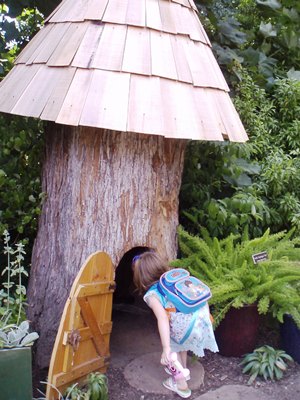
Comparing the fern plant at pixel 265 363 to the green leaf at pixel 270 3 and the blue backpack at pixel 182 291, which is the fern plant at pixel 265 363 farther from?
the green leaf at pixel 270 3

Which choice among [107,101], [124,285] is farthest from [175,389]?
[107,101]

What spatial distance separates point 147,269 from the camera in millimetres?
3475

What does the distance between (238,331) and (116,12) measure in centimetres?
252

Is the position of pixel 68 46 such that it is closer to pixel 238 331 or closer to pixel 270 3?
pixel 238 331

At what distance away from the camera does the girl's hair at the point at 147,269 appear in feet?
11.3

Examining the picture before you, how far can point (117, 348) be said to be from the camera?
421 centimetres

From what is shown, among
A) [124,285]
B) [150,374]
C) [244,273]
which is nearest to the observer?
[150,374]

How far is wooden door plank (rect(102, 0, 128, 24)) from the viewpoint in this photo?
11.0ft

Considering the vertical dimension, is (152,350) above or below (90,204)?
below

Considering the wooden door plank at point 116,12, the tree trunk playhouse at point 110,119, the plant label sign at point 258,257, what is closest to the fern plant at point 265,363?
Answer: the plant label sign at point 258,257

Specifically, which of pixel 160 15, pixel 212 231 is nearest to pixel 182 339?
pixel 212 231

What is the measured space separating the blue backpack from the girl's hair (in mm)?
89

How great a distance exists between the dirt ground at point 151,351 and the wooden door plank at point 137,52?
215 centimetres

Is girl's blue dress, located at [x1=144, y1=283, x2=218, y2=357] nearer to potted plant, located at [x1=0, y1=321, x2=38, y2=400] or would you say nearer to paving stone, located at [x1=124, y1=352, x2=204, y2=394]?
paving stone, located at [x1=124, y1=352, x2=204, y2=394]
